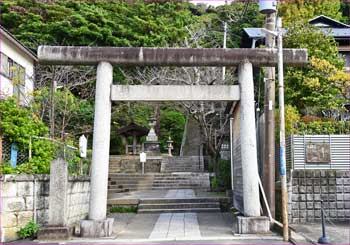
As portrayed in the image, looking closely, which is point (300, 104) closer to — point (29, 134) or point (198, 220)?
point (198, 220)

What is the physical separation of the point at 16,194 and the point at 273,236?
6772 mm

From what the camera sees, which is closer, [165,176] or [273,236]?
[273,236]

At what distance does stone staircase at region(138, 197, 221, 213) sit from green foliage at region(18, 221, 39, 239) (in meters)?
6.14

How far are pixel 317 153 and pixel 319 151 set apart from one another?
9cm

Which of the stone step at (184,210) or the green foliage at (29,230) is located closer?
the green foliage at (29,230)

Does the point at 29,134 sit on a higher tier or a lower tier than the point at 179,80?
lower

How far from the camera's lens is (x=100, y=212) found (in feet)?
33.2

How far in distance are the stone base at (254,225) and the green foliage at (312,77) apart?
9.05 m

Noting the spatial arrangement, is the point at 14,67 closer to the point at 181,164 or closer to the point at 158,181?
the point at 158,181

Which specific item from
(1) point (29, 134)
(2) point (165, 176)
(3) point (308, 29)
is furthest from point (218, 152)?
(1) point (29, 134)

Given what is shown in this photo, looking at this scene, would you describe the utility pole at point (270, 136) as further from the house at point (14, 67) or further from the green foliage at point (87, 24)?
the green foliage at point (87, 24)

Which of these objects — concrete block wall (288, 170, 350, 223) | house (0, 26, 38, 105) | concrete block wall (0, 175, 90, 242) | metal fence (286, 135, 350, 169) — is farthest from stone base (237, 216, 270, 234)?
house (0, 26, 38, 105)

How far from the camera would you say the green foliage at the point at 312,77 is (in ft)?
57.0

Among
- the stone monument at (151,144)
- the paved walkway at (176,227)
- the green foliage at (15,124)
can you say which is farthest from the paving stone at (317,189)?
the stone monument at (151,144)
